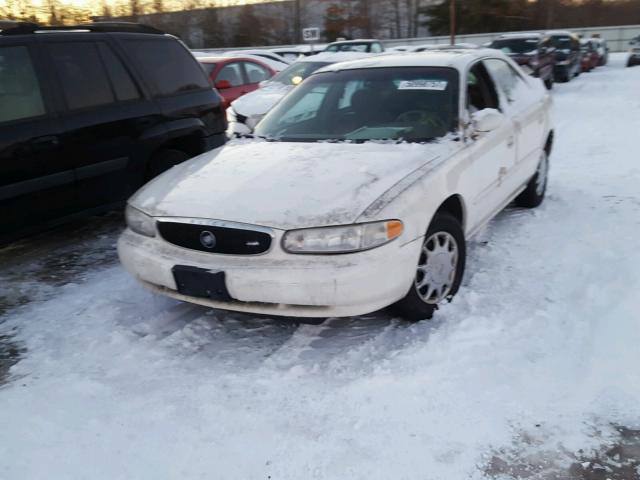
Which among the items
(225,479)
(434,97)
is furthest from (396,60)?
(225,479)

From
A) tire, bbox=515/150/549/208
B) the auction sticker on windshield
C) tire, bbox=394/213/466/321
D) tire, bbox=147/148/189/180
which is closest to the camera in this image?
tire, bbox=394/213/466/321

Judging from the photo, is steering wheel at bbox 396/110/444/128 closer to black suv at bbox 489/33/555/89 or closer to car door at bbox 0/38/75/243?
car door at bbox 0/38/75/243

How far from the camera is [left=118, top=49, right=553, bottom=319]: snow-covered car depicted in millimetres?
3021

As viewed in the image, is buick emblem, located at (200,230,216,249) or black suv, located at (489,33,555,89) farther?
black suv, located at (489,33,555,89)

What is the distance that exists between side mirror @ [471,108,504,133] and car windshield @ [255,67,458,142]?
5.8 inches

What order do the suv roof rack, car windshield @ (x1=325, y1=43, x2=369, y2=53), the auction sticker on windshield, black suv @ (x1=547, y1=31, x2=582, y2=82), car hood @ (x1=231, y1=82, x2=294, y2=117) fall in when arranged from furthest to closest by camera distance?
car windshield @ (x1=325, y1=43, x2=369, y2=53)
black suv @ (x1=547, y1=31, x2=582, y2=82)
car hood @ (x1=231, y1=82, x2=294, y2=117)
the suv roof rack
the auction sticker on windshield

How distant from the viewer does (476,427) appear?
263cm

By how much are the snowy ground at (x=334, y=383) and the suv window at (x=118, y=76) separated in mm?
1638

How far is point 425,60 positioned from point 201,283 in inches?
101

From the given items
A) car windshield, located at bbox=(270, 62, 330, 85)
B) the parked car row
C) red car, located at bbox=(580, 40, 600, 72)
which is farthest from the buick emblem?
red car, located at bbox=(580, 40, 600, 72)

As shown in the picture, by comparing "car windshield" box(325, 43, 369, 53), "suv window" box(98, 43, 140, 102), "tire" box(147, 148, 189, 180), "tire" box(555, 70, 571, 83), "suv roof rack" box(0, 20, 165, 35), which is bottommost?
"tire" box(555, 70, 571, 83)

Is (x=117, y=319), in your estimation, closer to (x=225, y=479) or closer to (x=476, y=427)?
(x=225, y=479)

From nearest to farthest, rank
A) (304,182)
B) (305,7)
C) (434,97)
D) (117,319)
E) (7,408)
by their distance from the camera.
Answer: (7,408)
(304,182)
(117,319)
(434,97)
(305,7)

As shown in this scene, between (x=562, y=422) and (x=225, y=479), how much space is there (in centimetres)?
151
